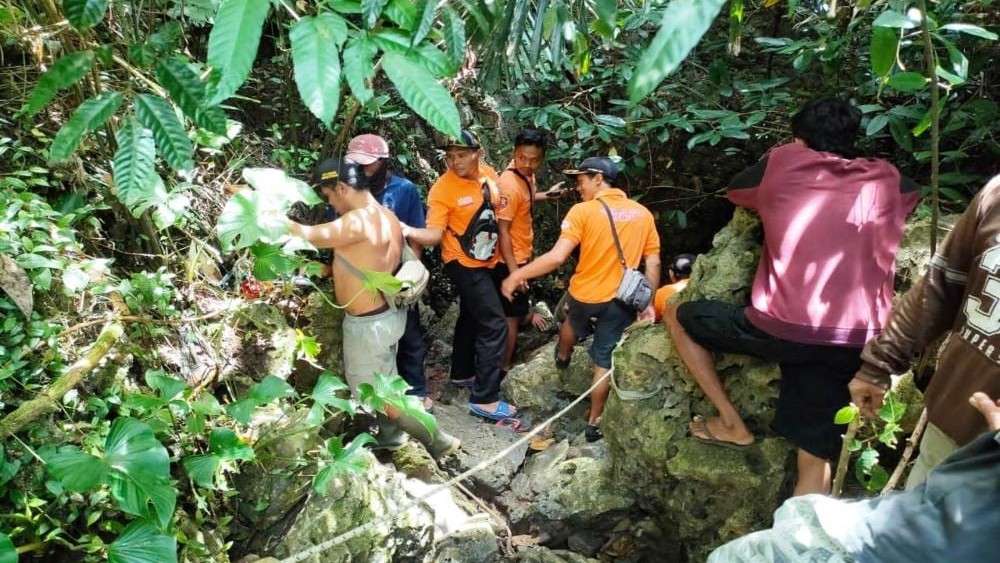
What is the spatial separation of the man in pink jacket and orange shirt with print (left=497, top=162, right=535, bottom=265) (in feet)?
7.39

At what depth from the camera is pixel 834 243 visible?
2.83 meters

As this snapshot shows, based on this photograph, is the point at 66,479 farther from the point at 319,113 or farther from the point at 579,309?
the point at 579,309

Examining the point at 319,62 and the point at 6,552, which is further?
the point at 6,552

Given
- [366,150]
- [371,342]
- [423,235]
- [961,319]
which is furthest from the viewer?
[423,235]

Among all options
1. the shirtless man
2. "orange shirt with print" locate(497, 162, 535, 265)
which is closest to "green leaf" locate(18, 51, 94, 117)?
the shirtless man

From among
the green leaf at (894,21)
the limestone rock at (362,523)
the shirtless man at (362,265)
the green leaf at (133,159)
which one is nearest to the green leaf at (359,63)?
the green leaf at (133,159)

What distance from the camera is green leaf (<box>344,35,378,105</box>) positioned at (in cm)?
121

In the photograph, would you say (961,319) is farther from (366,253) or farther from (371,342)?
(371,342)

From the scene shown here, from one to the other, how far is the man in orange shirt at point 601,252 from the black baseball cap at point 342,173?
1.23 m

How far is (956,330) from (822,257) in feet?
2.77

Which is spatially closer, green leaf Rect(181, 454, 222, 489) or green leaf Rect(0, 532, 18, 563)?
green leaf Rect(0, 532, 18, 563)

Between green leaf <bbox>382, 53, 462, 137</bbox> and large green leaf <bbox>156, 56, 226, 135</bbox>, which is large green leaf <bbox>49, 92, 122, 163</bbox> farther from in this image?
green leaf <bbox>382, 53, 462, 137</bbox>

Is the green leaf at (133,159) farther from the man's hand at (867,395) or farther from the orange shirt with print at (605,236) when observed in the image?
the orange shirt with print at (605,236)

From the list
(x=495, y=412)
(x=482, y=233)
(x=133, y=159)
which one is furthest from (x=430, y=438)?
(x=133, y=159)
